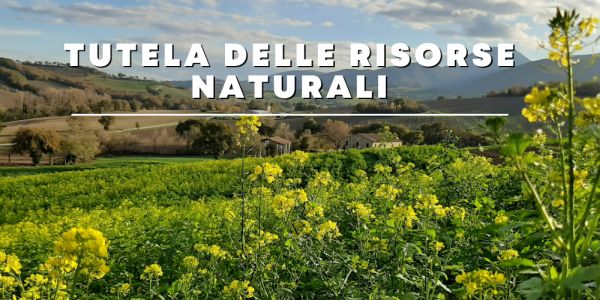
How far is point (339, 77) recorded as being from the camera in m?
17.1

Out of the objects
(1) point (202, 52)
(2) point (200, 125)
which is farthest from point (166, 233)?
(2) point (200, 125)

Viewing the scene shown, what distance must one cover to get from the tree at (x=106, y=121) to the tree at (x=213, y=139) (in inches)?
526

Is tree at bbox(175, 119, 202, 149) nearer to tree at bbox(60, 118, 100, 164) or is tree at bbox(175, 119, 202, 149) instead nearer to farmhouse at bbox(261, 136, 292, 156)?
tree at bbox(60, 118, 100, 164)

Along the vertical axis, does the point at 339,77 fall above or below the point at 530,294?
above

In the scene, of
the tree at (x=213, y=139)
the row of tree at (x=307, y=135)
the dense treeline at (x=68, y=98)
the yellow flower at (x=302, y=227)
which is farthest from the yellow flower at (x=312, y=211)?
the dense treeline at (x=68, y=98)

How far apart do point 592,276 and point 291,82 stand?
50.6 feet

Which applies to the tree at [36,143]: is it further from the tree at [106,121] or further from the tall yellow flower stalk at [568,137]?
the tall yellow flower stalk at [568,137]

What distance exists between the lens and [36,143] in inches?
1064

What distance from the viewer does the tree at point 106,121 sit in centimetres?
3816

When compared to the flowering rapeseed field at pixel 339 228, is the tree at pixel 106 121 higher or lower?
higher

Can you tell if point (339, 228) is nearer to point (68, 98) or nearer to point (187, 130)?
point (187, 130)

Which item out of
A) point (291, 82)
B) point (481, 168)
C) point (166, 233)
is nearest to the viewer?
point (166, 233)

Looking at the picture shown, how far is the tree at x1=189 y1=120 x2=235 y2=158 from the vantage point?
25.5m

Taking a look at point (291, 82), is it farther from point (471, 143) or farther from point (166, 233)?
point (166, 233)
